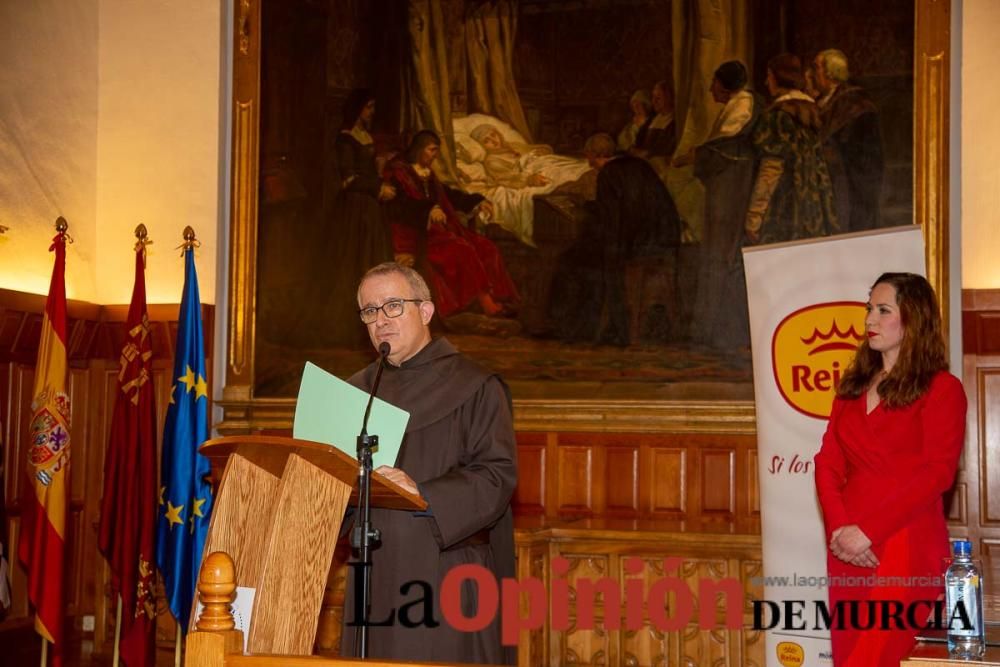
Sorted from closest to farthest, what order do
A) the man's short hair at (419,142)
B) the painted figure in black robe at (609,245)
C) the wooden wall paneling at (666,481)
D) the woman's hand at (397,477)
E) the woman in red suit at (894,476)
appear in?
the woman's hand at (397,477)
the woman in red suit at (894,476)
the wooden wall paneling at (666,481)
the painted figure in black robe at (609,245)
the man's short hair at (419,142)

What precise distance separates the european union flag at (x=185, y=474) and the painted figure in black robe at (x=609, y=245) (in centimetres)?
245

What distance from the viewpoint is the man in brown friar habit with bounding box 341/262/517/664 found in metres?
3.54

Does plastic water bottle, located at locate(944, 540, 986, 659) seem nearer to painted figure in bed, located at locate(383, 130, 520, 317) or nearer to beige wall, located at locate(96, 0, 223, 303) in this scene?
painted figure in bed, located at locate(383, 130, 520, 317)

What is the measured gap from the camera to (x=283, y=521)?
2.86 meters

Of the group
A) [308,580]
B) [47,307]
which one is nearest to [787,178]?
[47,307]

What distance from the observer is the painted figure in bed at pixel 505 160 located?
26.4 ft

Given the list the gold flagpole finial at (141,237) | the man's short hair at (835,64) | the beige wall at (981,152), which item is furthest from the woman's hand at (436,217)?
the beige wall at (981,152)

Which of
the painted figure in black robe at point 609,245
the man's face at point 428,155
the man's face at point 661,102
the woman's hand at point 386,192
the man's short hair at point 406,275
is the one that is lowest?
the man's short hair at point 406,275

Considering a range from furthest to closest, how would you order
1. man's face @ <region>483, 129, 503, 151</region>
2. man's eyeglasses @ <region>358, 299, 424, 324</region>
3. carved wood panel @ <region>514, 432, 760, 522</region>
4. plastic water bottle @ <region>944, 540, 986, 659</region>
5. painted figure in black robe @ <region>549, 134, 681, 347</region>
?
1. man's face @ <region>483, 129, 503, 151</region>
2. painted figure in black robe @ <region>549, 134, 681, 347</region>
3. carved wood panel @ <region>514, 432, 760, 522</region>
4. man's eyeglasses @ <region>358, 299, 424, 324</region>
5. plastic water bottle @ <region>944, 540, 986, 659</region>

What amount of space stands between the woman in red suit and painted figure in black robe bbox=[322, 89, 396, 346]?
4.76m

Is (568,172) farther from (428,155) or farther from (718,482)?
(718,482)

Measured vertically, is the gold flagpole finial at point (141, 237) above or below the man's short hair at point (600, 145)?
below

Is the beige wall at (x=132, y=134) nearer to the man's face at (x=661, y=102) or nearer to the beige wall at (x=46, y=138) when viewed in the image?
the beige wall at (x=46, y=138)

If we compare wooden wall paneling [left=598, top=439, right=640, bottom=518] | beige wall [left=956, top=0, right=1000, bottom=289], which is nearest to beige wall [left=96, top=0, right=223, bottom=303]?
wooden wall paneling [left=598, top=439, right=640, bottom=518]
